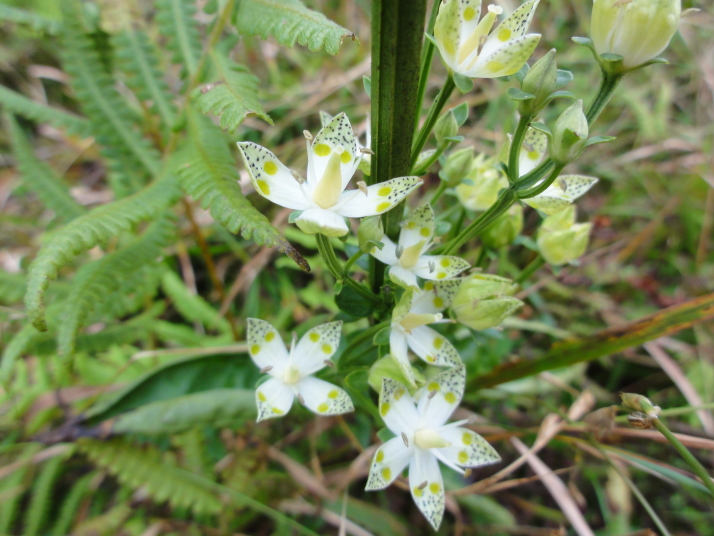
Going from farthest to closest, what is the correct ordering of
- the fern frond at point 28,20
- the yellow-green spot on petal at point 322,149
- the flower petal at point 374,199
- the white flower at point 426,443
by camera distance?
the fern frond at point 28,20 → the white flower at point 426,443 → the yellow-green spot on petal at point 322,149 → the flower petal at point 374,199

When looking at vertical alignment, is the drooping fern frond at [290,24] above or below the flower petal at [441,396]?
above

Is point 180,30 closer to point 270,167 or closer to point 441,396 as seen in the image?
point 270,167

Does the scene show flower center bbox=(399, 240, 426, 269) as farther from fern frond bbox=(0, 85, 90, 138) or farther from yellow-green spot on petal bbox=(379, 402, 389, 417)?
fern frond bbox=(0, 85, 90, 138)

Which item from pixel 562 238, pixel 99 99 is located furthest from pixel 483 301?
pixel 99 99

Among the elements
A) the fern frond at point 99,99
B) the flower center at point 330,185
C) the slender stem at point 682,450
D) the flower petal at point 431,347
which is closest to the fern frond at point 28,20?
the fern frond at point 99,99

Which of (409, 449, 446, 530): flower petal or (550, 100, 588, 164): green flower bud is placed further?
(409, 449, 446, 530): flower petal

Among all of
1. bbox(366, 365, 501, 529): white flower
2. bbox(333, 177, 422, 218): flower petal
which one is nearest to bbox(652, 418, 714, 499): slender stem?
bbox(366, 365, 501, 529): white flower

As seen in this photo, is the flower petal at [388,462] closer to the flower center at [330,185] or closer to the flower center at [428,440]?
the flower center at [428,440]
